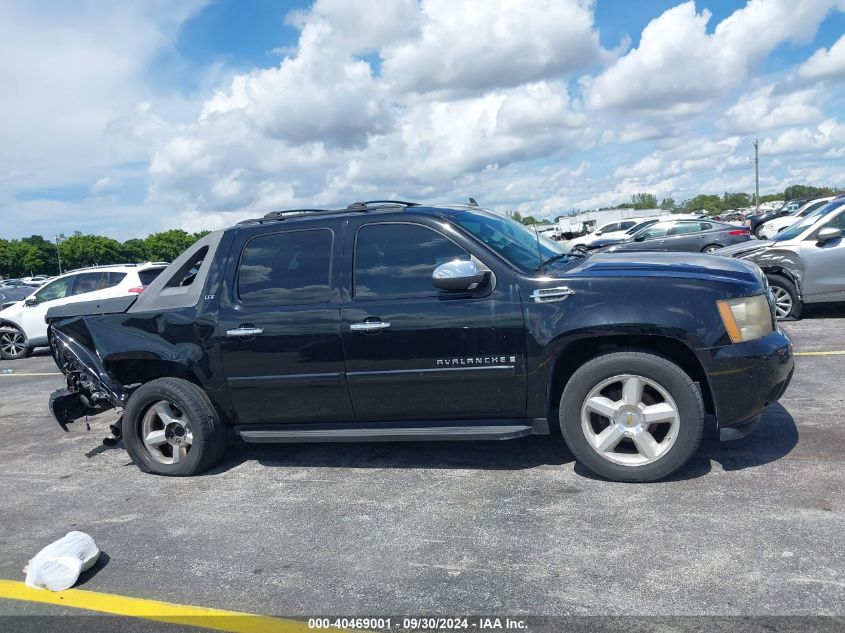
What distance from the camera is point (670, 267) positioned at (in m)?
4.37

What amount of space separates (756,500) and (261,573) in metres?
2.73

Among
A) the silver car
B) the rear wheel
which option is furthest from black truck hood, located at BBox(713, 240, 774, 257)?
the rear wheel

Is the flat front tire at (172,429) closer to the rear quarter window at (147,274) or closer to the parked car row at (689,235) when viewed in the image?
the rear quarter window at (147,274)

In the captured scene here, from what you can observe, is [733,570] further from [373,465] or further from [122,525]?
[122,525]

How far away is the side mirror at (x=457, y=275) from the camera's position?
4.31m

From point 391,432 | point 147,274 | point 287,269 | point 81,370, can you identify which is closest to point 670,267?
point 391,432

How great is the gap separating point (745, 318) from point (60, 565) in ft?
13.2

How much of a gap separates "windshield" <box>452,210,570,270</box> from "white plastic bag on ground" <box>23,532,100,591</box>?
2939 millimetres

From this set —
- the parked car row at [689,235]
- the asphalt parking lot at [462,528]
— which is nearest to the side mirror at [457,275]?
the asphalt parking lot at [462,528]

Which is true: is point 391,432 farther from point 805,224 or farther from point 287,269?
point 805,224

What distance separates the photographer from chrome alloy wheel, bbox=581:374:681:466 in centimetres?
421

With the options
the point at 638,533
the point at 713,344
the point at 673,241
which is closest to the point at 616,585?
the point at 638,533

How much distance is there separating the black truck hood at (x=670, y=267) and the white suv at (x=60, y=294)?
9.77 meters

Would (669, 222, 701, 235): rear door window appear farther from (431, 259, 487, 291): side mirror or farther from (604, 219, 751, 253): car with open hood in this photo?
(431, 259, 487, 291): side mirror
